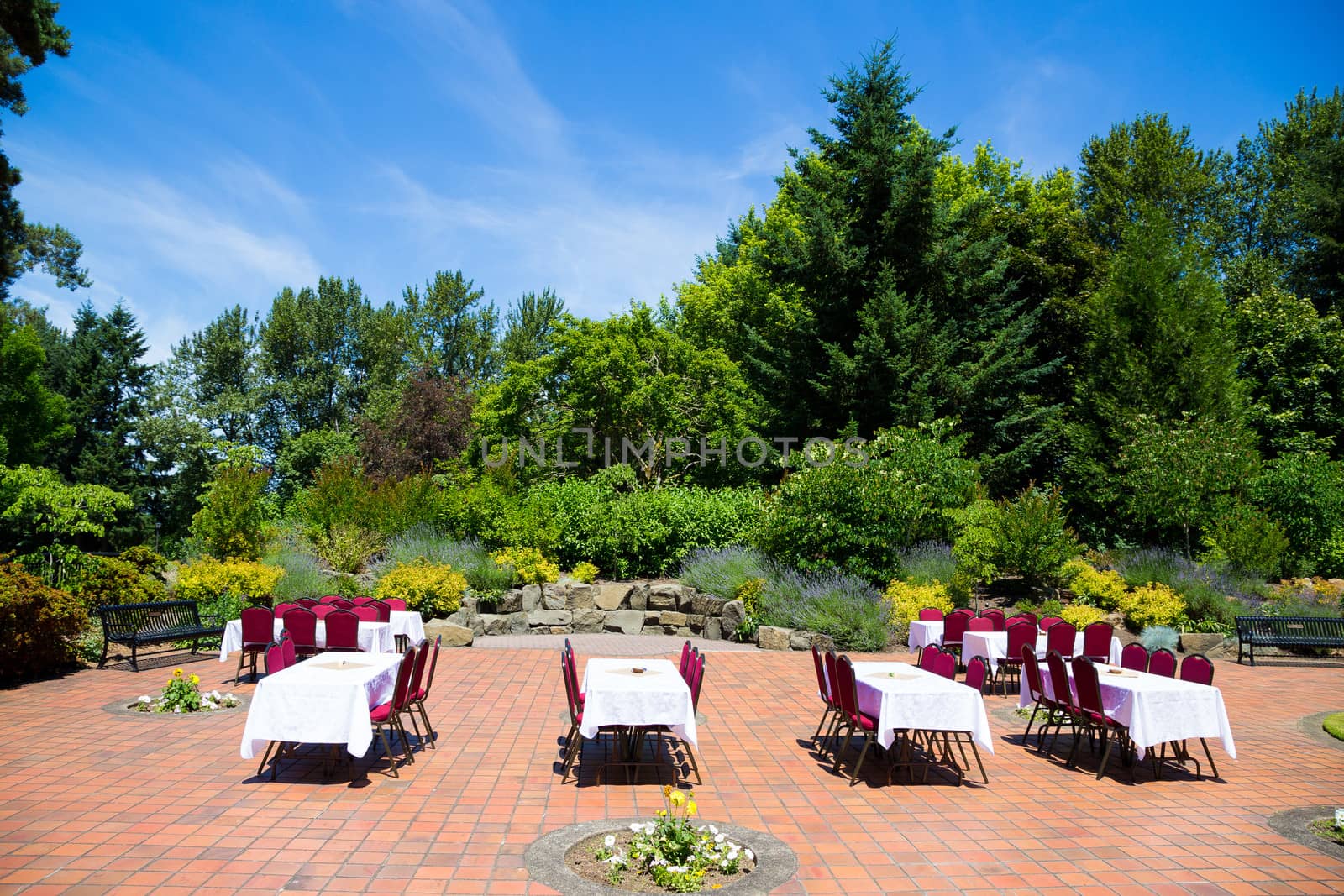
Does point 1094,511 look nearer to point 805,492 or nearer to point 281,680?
point 805,492

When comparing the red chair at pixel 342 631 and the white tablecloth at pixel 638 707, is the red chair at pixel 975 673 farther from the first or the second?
the red chair at pixel 342 631

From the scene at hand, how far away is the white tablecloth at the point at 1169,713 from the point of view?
268 inches

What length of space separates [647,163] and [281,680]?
527 inches

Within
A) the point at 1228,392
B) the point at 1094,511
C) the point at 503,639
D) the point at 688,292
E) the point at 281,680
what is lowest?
the point at 503,639

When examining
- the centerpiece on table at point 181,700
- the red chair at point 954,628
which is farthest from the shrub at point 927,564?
the centerpiece on table at point 181,700

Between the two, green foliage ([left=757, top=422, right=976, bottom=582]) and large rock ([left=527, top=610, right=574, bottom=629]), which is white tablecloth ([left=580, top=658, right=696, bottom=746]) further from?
large rock ([left=527, top=610, right=574, bottom=629])

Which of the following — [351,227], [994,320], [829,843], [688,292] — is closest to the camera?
[829,843]

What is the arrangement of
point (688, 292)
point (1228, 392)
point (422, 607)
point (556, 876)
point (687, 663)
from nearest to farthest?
point (556, 876), point (687, 663), point (422, 607), point (1228, 392), point (688, 292)

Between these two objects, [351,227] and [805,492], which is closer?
[805,492]

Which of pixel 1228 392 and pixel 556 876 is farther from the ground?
pixel 1228 392

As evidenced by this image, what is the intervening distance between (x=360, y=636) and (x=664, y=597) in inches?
292

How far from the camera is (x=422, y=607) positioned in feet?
48.4

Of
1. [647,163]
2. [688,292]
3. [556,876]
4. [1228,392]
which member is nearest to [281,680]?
[556,876]

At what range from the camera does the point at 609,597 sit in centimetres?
1661
